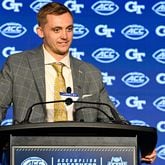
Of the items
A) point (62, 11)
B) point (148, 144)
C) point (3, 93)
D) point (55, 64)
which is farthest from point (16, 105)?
point (148, 144)

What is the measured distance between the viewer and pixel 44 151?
188 cm

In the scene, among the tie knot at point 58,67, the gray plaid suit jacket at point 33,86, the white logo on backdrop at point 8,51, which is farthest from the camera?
the white logo on backdrop at point 8,51

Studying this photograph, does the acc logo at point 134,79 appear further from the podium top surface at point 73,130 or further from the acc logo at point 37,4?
the podium top surface at point 73,130

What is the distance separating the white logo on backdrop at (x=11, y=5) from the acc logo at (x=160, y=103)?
952 mm

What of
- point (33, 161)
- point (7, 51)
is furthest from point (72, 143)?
point (7, 51)

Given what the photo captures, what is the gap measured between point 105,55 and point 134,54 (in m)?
0.17

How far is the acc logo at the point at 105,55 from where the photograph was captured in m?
3.83

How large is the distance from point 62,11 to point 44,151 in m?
0.64

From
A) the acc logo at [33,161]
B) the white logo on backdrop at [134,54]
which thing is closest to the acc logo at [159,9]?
the white logo on backdrop at [134,54]

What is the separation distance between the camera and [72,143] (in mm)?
1892

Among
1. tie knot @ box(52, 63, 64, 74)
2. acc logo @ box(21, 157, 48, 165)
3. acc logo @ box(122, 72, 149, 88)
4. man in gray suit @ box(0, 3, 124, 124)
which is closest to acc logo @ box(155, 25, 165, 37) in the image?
acc logo @ box(122, 72, 149, 88)

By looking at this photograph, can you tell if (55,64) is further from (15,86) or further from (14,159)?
(14,159)

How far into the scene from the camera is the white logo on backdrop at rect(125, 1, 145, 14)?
3898mm

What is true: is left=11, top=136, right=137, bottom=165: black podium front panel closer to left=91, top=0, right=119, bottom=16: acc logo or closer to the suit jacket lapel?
the suit jacket lapel
